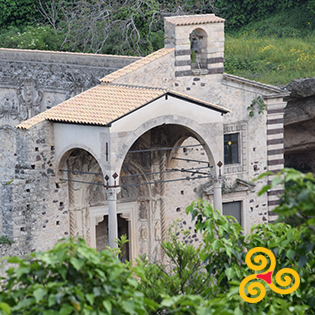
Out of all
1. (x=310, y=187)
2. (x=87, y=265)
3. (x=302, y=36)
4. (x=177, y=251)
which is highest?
(x=302, y=36)

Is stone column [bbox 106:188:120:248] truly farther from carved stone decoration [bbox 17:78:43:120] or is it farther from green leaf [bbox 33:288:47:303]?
green leaf [bbox 33:288:47:303]

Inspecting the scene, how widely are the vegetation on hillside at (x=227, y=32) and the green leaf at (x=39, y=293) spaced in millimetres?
17799

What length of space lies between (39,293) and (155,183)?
11.7 metres

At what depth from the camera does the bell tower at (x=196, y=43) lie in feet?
60.3

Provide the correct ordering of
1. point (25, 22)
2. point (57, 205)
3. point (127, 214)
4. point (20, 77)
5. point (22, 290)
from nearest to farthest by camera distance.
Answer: point (22, 290), point (57, 205), point (127, 214), point (20, 77), point (25, 22)

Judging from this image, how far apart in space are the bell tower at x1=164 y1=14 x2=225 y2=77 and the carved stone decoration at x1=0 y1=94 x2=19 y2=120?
6.59 meters

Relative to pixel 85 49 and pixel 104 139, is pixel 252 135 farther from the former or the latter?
pixel 85 49

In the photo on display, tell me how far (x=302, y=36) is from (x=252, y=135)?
11345mm

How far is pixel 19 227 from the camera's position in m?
16.5

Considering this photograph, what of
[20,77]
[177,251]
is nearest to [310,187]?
[177,251]

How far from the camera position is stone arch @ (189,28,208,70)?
18.9 meters

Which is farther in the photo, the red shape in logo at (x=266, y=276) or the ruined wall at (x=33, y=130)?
the ruined wall at (x=33, y=130)

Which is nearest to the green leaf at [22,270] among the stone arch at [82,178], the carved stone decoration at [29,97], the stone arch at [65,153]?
the stone arch at [65,153]

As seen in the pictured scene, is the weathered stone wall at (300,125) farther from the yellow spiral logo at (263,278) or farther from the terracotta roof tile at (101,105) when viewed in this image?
the yellow spiral logo at (263,278)
